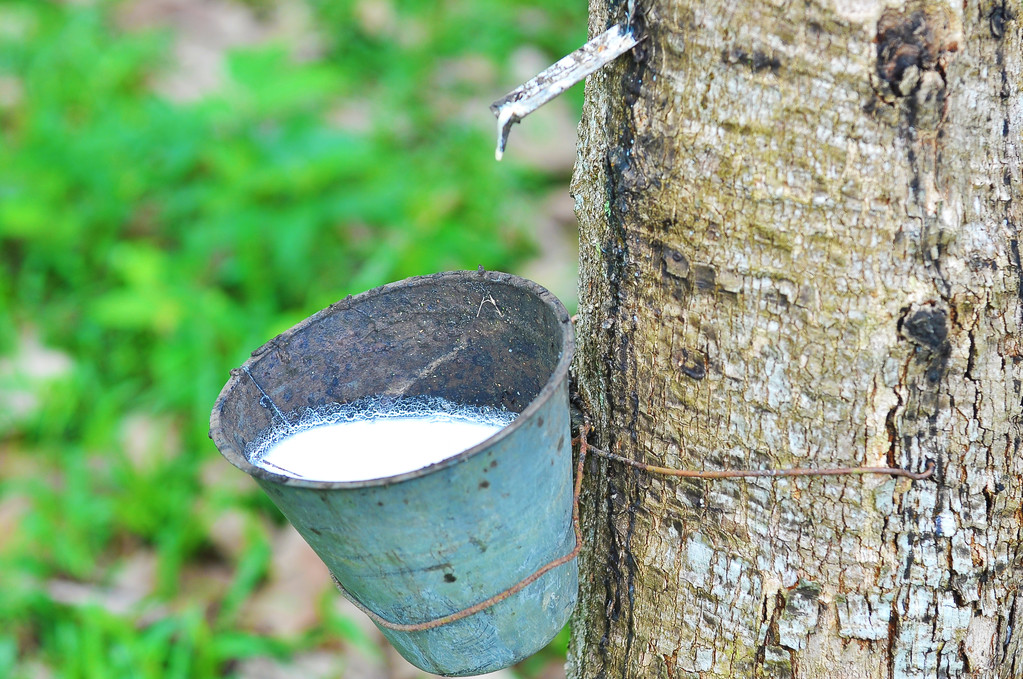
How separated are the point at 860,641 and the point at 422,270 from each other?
7.80ft

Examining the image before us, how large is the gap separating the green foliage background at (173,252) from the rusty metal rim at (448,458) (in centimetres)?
Result: 152

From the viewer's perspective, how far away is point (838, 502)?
1.44m

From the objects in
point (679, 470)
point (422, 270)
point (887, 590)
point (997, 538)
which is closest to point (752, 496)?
point (679, 470)

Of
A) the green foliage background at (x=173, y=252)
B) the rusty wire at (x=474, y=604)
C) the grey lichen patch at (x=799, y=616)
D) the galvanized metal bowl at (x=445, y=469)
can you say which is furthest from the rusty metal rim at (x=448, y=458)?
the green foliage background at (x=173, y=252)

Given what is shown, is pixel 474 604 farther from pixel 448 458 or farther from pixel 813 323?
pixel 813 323

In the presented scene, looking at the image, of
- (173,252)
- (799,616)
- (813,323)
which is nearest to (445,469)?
(813,323)

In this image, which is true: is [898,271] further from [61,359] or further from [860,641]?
[61,359]

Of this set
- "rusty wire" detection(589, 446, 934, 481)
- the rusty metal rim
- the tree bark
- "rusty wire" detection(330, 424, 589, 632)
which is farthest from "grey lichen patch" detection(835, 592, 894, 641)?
the rusty metal rim

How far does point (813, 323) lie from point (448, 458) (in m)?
0.57

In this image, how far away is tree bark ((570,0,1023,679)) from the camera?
4.19 ft

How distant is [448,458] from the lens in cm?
124

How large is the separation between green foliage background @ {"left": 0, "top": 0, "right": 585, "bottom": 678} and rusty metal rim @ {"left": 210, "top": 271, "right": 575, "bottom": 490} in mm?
1522

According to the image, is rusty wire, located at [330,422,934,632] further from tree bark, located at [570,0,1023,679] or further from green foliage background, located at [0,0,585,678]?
green foliage background, located at [0,0,585,678]

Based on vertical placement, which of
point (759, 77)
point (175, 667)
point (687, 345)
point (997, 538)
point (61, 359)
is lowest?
point (175, 667)
